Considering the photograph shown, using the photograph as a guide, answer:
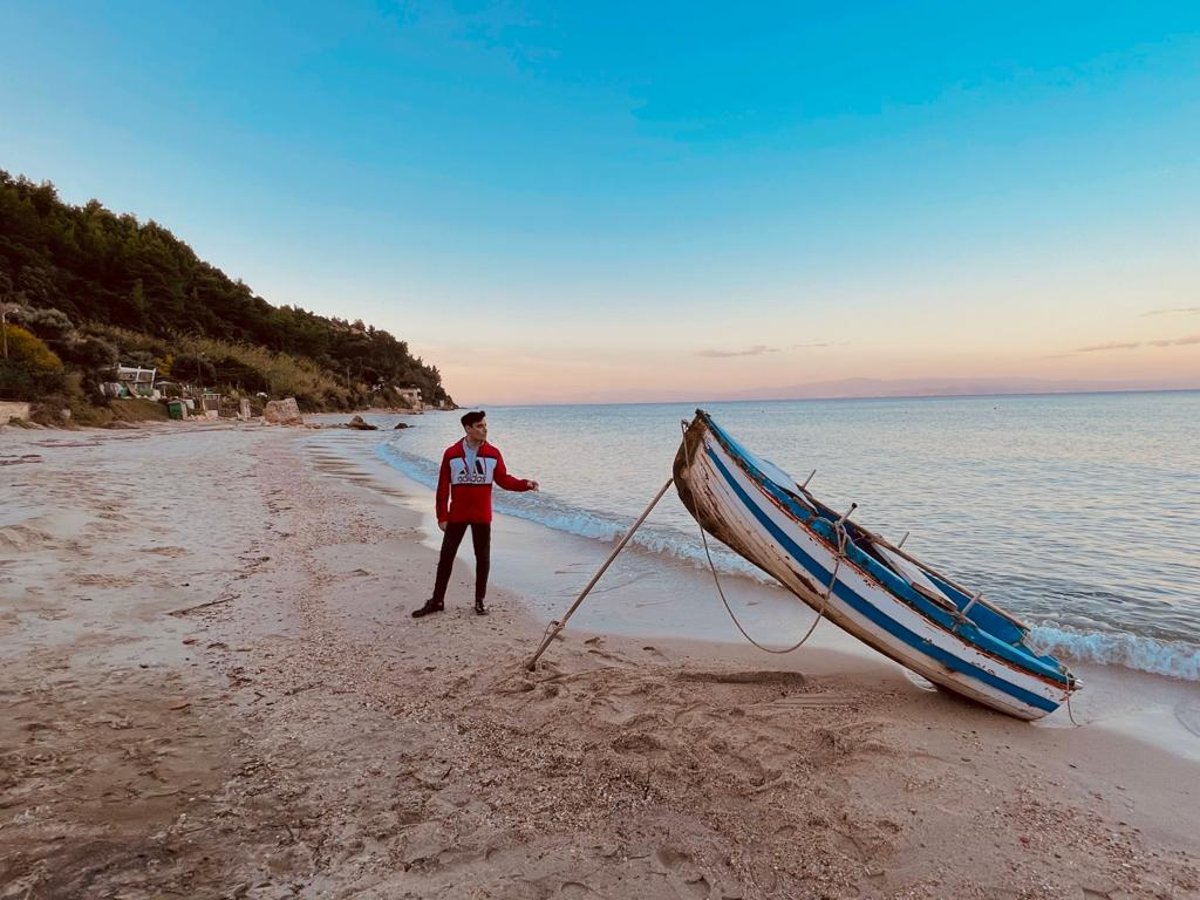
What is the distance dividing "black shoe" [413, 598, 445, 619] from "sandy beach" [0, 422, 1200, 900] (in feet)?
0.41

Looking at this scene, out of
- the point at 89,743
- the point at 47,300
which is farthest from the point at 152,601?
the point at 47,300

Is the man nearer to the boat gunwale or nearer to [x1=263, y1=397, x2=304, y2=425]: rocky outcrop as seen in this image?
the boat gunwale

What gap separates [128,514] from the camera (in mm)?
9109

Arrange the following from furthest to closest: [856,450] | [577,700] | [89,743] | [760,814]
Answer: [856,450]
[577,700]
[89,743]
[760,814]

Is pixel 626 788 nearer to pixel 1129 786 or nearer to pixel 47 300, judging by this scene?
pixel 1129 786

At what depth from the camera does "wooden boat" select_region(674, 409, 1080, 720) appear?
4.32m

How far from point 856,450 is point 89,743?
3386cm

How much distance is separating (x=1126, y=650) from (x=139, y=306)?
72.9m

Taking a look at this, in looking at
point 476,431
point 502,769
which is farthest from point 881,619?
point 476,431

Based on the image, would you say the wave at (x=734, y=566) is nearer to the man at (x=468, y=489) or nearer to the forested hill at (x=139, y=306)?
the man at (x=468, y=489)

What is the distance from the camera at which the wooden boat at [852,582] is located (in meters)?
4.32

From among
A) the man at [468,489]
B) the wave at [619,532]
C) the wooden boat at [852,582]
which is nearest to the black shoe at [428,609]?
the man at [468,489]

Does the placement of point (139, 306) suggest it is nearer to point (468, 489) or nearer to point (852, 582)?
point (468, 489)

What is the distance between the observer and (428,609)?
20.6ft
